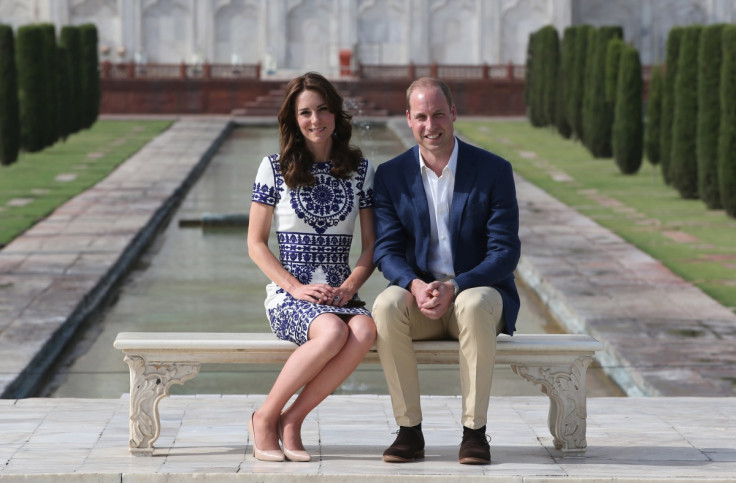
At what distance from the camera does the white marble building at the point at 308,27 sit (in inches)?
1526

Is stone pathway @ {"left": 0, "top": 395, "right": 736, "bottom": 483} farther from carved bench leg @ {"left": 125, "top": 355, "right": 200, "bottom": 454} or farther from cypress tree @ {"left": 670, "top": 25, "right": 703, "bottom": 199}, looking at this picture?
cypress tree @ {"left": 670, "top": 25, "right": 703, "bottom": 199}

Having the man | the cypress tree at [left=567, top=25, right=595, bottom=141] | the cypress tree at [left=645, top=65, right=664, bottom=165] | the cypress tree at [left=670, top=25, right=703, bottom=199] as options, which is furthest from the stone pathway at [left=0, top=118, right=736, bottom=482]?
the cypress tree at [left=567, top=25, right=595, bottom=141]

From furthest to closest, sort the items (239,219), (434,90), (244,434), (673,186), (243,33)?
(243,33) → (673,186) → (239,219) → (244,434) → (434,90)

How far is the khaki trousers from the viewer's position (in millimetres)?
4473

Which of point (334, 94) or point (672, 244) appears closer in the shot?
point (334, 94)

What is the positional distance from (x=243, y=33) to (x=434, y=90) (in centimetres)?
3518

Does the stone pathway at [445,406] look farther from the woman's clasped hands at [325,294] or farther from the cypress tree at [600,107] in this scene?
the cypress tree at [600,107]

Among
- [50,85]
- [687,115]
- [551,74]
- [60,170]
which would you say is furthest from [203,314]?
[551,74]

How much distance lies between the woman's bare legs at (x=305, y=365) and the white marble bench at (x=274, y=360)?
0.15m

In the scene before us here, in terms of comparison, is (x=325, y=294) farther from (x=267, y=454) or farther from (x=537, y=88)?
(x=537, y=88)

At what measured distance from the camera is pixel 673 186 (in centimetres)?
1636

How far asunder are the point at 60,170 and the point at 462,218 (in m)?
14.7

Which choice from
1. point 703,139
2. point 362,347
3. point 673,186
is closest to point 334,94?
point 362,347

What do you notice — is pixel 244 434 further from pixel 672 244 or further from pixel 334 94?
pixel 672 244
